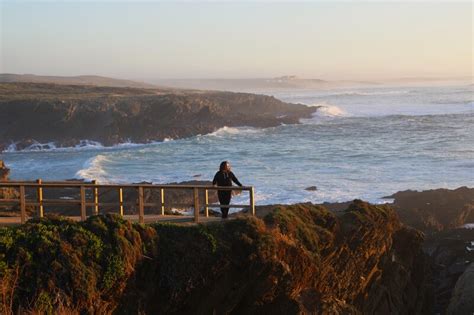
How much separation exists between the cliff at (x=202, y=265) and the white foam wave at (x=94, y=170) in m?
24.3

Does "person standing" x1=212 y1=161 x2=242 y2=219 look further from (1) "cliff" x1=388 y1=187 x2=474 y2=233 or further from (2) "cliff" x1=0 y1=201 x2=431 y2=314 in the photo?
(1) "cliff" x1=388 y1=187 x2=474 y2=233

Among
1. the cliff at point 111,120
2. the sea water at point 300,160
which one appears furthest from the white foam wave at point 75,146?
the cliff at point 111,120

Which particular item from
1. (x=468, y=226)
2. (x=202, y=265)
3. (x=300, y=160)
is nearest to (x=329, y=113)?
(x=300, y=160)

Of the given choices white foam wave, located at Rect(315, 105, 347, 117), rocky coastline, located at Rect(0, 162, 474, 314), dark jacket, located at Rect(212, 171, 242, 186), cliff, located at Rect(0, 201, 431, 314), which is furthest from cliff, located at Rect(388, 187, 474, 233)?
white foam wave, located at Rect(315, 105, 347, 117)

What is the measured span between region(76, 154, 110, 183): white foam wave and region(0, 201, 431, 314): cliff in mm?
24294

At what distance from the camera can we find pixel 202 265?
12.3 meters

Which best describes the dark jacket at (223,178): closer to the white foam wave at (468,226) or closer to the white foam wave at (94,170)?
the white foam wave at (468,226)

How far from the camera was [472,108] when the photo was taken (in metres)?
103

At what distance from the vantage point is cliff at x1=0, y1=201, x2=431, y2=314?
10.8 m

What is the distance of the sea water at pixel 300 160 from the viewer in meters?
34.1

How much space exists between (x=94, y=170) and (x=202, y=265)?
31.1 metres

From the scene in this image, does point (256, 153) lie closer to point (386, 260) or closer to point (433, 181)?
point (433, 181)

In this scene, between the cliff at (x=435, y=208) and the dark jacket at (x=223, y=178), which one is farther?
the cliff at (x=435, y=208)

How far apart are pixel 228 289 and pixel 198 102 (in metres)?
76.3
